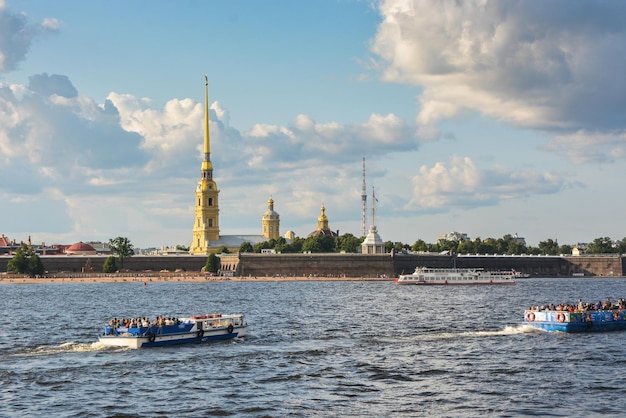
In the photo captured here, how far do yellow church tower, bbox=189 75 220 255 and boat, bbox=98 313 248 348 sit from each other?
141313 mm

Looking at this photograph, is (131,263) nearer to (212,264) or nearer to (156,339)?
(212,264)

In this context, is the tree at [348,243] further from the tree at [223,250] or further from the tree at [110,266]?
the tree at [110,266]

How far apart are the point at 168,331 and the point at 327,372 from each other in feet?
36.9

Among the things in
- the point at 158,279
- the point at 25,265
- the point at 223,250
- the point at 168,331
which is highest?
the point at 223,250

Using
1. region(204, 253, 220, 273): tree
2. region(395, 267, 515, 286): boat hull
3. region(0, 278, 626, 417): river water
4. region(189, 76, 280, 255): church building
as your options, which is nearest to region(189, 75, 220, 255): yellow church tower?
region(189, 76, 280, 255): church building

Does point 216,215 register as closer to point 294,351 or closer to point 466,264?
point 466,264

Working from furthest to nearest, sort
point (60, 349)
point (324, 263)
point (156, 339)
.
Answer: point (324, 263) < point (156, 339) < point (60, 349)

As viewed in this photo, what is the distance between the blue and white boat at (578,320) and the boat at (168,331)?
53.1ft

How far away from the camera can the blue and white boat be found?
2131 inches

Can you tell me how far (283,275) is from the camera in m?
161

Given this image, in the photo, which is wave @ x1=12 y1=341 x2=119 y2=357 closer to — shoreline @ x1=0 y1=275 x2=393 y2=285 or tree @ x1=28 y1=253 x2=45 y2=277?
shoreline @ x1=0 y1=275 x2=393 y2=285

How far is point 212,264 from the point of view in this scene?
547 feet

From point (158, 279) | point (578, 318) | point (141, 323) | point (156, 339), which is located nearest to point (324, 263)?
point (158, 279)

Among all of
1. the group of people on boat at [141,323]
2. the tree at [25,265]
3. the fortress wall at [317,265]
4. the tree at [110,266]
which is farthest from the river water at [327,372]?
the tree at [110,266]
